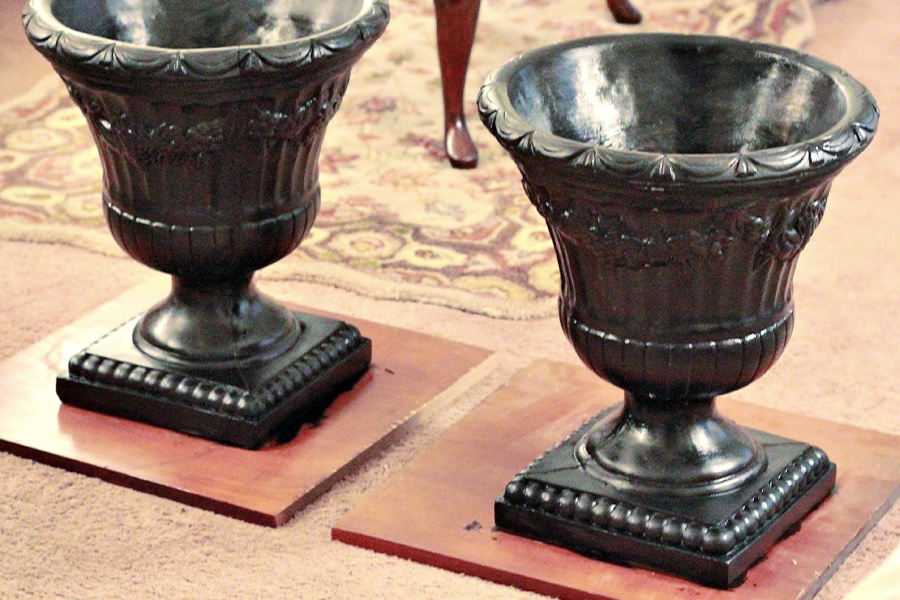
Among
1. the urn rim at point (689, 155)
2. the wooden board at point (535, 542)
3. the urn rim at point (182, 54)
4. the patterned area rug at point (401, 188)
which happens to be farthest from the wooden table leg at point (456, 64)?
the urn rim at point (689, 155)

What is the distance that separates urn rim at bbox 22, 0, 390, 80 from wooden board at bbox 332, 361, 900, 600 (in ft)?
2.03

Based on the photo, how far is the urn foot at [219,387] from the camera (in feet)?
7.21

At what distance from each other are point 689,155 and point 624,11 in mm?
2689

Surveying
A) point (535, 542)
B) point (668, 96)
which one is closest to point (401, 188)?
point (668, 96)

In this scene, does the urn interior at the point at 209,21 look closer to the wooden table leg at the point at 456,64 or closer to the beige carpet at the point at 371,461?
the beige carpet at the point at 371,461

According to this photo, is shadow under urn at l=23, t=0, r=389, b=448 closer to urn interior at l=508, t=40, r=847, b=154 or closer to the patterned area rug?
urn interior at l=508, t=40, r=847, b=154

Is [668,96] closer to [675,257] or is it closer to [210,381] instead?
[675,257]

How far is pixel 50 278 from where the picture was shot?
9.27 feet

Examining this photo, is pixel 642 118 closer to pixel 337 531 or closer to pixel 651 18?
pixel 337 531

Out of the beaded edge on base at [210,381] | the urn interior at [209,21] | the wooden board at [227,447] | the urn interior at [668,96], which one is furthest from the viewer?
the urn interior at [209,21]

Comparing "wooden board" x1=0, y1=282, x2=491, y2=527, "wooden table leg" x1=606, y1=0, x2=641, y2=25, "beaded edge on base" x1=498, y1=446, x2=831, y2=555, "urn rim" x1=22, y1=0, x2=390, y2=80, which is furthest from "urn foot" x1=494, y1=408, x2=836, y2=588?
"wooden table leg" x1=606, y1=0, x2=641, y2=25

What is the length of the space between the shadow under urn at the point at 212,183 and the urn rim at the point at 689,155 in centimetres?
37

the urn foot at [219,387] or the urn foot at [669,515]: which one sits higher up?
the urn foot at [669,515]

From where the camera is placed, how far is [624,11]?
4.26 meters
